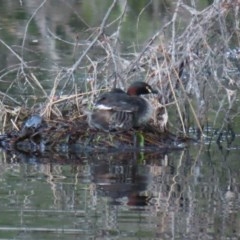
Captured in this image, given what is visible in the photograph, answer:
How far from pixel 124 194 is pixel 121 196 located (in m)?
0.10

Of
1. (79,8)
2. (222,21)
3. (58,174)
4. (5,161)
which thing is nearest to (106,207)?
(58,174)

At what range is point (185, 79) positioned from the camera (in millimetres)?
13594

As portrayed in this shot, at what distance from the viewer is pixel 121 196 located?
1043 centimetres

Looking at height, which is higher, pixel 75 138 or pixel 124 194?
pixel 75 138

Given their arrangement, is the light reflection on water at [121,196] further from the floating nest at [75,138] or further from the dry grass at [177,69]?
the dry grass at [177,69]

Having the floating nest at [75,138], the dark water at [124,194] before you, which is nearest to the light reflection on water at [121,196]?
the dark water at [124,194]

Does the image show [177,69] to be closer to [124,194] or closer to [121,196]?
[124,194]

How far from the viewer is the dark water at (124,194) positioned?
29.7 ft

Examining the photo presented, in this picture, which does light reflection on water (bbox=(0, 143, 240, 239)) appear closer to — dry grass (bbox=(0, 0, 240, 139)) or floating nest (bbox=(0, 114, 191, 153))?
floating nest (bbox=(0, 114, 191, 153))

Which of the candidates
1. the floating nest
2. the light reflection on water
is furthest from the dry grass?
the light reflection on water

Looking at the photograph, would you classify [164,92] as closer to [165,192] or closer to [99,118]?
[99,118]

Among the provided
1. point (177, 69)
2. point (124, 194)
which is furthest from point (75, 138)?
point (124, 194)

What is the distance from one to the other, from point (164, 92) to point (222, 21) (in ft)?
3.85

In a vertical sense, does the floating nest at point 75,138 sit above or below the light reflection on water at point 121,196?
above
